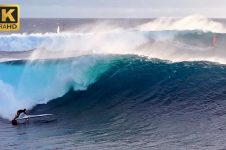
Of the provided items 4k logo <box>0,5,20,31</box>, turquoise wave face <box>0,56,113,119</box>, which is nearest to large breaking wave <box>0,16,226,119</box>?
turquoise wave face <box>0,56,113,119</box>

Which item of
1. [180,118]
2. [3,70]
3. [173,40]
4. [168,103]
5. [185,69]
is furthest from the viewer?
[173,40]

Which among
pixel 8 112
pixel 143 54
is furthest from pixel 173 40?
pixel 8 112

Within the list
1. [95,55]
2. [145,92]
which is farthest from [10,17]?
[95,55]

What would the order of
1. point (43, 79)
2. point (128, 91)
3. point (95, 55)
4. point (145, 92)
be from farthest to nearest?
point (95, 55) < point (43, 79) < point (128, 91) < point (145, 92)

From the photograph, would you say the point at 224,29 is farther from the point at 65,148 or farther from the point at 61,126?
the point at 65,148

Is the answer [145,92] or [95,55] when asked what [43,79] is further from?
[145,92]

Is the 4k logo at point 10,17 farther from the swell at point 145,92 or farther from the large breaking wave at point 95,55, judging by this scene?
the large breaking wave at point 95,55
